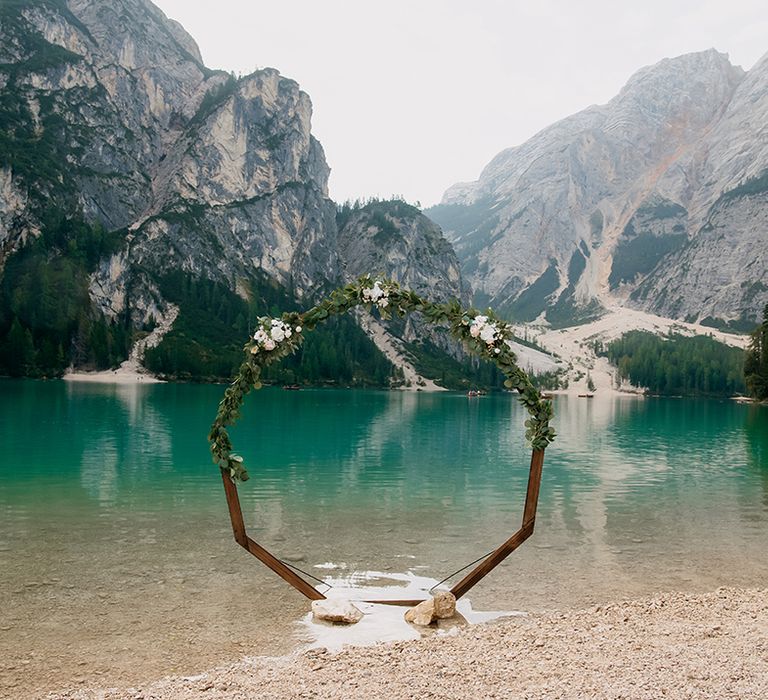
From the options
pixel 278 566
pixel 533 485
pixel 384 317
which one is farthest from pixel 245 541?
pixel 533 485

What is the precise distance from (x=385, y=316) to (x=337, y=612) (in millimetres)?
5833

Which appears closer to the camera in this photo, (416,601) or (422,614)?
(422,614)

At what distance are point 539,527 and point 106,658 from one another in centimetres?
1610

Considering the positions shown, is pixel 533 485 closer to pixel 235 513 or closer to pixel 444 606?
pixel 444 606

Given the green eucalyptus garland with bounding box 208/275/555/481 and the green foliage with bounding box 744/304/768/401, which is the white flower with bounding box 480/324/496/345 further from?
the green foliage with bounding box 744/304/768/401

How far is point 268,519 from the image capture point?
23656 mm

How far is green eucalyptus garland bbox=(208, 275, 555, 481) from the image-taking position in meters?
12.7

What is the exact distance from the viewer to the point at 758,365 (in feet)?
396

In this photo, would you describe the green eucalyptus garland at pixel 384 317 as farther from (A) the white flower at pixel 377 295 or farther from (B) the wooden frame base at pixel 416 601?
(B) the wooden frame base at pixel 416 601

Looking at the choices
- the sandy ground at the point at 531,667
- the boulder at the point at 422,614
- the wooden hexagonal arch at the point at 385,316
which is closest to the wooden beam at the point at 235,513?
the wooden hexagonal arch at the point at 385,316

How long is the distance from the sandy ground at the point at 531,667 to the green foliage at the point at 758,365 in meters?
125

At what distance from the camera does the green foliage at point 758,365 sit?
118375 mm

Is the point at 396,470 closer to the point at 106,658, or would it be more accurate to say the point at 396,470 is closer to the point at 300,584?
the point at 300,584

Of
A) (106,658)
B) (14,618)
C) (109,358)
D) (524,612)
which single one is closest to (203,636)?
(106,658)
